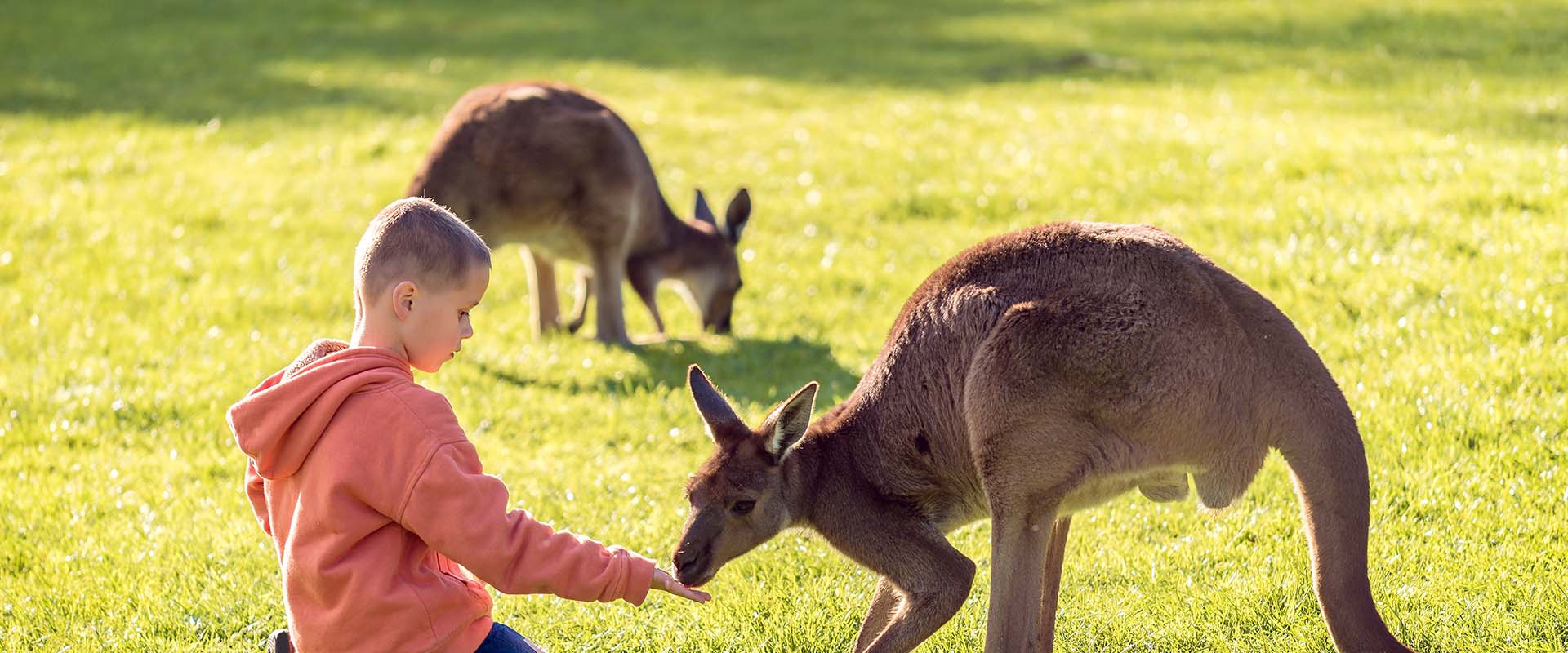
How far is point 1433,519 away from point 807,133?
8.22 m

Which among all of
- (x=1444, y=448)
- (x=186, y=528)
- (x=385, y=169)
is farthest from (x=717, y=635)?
(x=385, y=169)

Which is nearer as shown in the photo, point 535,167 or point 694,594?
point 694,594

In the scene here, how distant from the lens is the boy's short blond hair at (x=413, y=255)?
2.94m

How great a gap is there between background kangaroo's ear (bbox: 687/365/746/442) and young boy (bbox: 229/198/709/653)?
917 mm

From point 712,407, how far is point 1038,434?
91cm

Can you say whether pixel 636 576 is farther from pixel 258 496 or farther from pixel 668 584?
pixel 258 496

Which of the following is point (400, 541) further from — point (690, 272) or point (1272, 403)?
point (690, 272)

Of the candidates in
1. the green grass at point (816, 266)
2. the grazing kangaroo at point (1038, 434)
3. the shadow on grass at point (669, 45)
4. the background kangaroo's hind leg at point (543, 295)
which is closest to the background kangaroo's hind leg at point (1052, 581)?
the grazing kangaroo at point (1038, 434)

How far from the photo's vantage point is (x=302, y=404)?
9.48ft

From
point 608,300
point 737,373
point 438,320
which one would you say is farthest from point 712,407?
point 608,300

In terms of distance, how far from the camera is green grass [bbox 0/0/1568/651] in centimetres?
441

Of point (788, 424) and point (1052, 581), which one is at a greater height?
point (788, 424)

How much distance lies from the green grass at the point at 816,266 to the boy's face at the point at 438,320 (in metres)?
1.50

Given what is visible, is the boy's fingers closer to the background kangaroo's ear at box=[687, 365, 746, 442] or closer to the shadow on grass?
the background kangaroo's ear at box=[687, 365, 746, 442]
